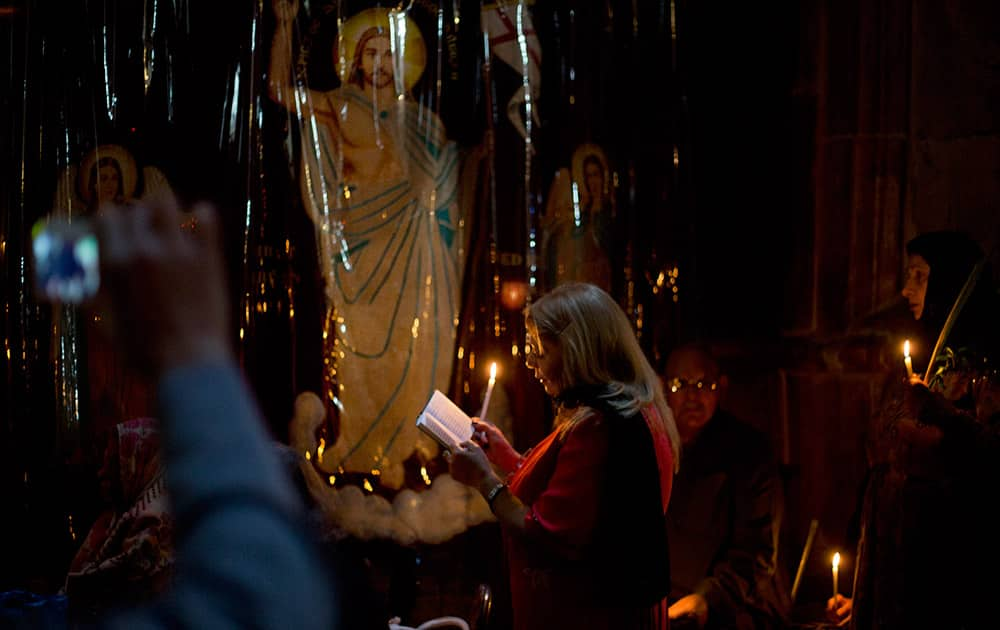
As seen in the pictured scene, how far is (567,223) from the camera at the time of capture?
500cm

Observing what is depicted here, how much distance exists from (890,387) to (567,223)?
176 centimetres

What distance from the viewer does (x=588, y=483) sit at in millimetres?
2607

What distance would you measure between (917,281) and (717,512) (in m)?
1.32

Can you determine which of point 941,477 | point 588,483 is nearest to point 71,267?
point 588,483

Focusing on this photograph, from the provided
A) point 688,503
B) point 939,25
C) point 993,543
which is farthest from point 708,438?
point 939,25

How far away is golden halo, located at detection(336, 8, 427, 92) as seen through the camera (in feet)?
15.9

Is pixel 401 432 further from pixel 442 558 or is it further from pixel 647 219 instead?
pixel 647 219

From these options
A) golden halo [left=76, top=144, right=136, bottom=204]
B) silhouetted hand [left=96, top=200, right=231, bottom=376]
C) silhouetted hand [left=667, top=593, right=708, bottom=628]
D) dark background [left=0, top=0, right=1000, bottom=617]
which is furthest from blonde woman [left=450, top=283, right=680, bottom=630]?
golden halo [left=76, top=144, right=136, bottom=204]

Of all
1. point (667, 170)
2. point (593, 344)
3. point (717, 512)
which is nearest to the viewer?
point (593, 344)

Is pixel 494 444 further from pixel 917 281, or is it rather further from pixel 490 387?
pixel 917 281

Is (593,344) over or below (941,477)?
over

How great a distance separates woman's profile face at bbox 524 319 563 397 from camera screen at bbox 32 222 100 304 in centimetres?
203

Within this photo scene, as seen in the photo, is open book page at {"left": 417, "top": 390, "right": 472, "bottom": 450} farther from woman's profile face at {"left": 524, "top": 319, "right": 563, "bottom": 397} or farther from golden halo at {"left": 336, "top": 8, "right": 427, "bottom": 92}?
golden halo at {"left": 336, "top": 8, "right": 427, "bottom": 92}

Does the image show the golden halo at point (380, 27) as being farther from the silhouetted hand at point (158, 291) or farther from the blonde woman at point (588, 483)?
the silhouetted hand at point (158, 291)
